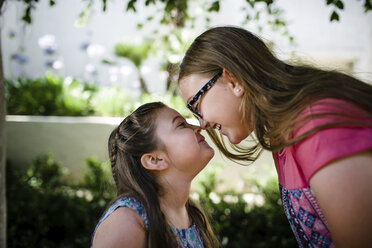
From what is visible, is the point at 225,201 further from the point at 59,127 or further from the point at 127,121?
the point at 59,127

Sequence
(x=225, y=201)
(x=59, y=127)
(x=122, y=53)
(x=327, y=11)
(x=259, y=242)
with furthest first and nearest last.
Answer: (x=327, y=11)
(x=122, y=53)
(x=59, y=127)
(x=225, y=201)
(x=259, y=242)

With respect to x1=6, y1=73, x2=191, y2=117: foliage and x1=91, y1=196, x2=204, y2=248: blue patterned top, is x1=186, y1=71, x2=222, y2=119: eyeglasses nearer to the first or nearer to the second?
x1=91, y1=196, x2=204, y2=248: blue patterned top

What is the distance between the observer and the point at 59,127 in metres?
5.75

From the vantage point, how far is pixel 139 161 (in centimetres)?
211

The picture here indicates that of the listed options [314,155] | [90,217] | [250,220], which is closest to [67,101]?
[90,217]

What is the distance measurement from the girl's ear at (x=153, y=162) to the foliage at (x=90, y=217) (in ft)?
5.09

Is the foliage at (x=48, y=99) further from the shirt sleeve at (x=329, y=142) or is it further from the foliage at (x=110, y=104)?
the shirt sleeve at (x=329, y=142)

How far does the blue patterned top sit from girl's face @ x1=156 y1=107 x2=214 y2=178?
307 millimetres

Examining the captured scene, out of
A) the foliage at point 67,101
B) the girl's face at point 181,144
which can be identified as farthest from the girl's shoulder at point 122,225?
the foliage at point 67,101

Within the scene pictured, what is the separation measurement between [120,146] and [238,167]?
3.50m

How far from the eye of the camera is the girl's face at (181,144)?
207 centimetres

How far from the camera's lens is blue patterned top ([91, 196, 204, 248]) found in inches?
73.4

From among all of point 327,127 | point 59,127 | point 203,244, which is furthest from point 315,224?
point 59,127

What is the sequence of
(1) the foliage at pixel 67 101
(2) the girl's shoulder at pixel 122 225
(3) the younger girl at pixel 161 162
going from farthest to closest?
(1) the foliage at pixel 67 101 < (3) the younger girl at pixel 161 162 < (2) the girl's shoulder at pixel 122 225
